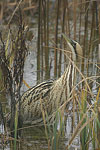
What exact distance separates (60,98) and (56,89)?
0.31 feet

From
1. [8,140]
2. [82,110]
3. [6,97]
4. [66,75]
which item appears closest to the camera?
[82,110]

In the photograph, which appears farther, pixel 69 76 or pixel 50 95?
pixel 50 95

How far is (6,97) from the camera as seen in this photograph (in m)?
4.69

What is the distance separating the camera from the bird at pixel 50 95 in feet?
12.3

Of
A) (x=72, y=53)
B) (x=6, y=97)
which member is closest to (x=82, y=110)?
(x=72, y=53)

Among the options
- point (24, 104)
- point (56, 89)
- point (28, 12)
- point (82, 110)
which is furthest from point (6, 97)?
point (28, 12)

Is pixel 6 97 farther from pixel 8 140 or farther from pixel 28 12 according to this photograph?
pixel 28 12

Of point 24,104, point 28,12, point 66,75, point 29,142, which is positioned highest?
point 28,12

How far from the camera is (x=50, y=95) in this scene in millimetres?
3910

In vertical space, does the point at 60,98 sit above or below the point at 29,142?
above

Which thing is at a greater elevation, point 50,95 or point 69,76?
point 69,76

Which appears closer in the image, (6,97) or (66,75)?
(66,75)

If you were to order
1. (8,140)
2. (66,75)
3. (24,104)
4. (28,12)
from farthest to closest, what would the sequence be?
(28,12), (24,104), (66,75), (8,140)

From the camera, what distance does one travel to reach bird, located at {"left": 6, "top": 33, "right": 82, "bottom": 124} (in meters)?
3.74
